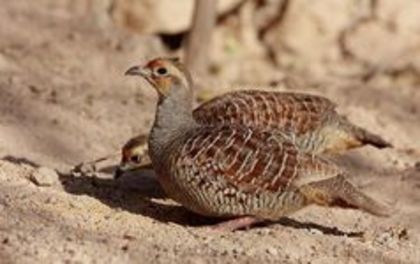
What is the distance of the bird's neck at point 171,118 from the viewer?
6621mm

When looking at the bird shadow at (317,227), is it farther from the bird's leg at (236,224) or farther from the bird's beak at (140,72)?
the bird's beak at (140,72)

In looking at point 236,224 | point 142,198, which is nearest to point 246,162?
A: point 236,224

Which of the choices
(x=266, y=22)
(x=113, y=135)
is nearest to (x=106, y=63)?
(x=113, y=135)

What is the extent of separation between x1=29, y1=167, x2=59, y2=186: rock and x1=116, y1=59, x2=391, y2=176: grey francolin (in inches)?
21.6

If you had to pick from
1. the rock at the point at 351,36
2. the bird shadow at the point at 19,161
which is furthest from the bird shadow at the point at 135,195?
the rock at the point at 351,36

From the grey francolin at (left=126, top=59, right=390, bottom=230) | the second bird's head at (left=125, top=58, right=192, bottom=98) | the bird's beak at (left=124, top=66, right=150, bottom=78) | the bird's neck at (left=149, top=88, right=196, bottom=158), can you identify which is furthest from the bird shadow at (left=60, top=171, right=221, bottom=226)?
the bird's beak at (left=124, top=66, right=150, bottom=78)

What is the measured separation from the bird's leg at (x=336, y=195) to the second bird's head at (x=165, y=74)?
38.5 inches

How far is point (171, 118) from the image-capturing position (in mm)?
6656

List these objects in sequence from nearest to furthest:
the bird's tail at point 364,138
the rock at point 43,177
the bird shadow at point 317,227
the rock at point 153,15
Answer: the bird shadow at point 317,227 → the rock at point 43,177 → the bird's tail at point 364,138 → the rock at point 153,15

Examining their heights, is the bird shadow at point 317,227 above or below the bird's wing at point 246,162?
below

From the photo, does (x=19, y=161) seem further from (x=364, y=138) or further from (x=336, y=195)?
(x=364, y=138)

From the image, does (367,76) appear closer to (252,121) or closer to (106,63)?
(106,63)

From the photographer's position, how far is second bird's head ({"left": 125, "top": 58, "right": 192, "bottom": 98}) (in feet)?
21.6

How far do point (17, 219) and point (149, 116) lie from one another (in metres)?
3.37
